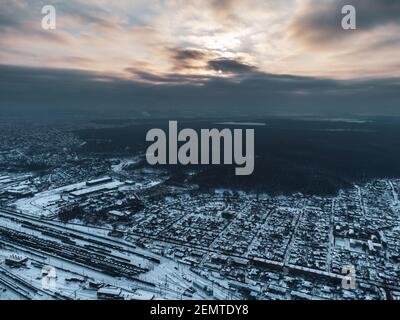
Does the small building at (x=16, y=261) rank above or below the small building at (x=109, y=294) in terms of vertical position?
above

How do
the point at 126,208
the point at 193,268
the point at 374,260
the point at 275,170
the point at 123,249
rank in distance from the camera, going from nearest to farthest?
the point at 193,268
the point at 374,260
the point at 123,249
the point at 126,208
the point at 275,170

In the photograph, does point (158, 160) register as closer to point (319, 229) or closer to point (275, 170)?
point (275, 170)

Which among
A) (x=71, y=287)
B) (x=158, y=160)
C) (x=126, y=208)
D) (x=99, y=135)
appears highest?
(x=99, y=135)

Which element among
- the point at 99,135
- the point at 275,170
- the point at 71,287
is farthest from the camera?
the point at 99,135

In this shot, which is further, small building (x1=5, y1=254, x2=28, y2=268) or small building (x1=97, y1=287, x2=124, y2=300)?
small building (x1=5, y1=254, x2=28, y2=268)

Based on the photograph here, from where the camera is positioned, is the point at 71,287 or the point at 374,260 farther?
the point at 374,260

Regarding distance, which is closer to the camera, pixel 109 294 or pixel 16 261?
pixel 109 294

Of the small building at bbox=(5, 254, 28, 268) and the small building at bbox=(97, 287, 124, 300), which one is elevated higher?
the small building at bbox=(5, 254, 28, 268)

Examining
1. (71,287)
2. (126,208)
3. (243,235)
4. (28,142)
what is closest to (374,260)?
(243,235)

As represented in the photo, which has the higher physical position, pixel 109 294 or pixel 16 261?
pixel 16 261

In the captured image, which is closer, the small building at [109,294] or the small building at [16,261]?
the small building at [109,294]
